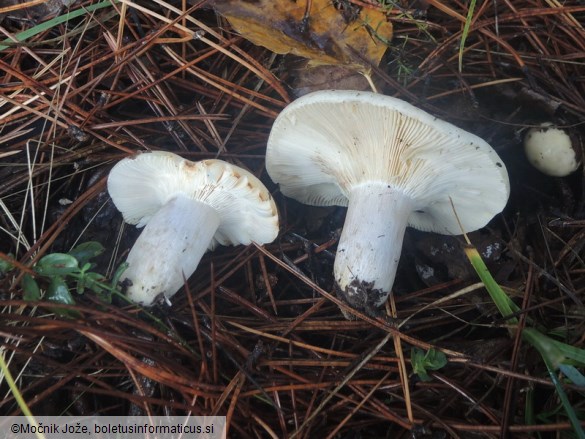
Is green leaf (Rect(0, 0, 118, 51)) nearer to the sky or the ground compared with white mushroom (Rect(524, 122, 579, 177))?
nearer to the sky

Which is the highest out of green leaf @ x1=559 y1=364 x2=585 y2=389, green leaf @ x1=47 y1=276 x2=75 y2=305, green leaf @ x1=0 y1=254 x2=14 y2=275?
green leaf @ x1=0 y1=254 x2=14 y2=275

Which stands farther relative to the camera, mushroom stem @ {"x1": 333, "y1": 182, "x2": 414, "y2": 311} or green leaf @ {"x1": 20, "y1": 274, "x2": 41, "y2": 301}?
mushroom stem @ {"x1": 333, "y1": 182, "x2": 414, "y2": 311}

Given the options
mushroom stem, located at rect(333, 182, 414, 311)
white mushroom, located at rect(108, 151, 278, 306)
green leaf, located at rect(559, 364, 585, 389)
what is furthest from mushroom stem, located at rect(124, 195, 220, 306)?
green leaf, located at rect(559, 364, 585, 389)

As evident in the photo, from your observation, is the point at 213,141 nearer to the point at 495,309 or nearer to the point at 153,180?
the point at 153,180

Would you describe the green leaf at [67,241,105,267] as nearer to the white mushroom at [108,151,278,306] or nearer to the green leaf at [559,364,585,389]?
the white mushroom at [108,151,278,306]

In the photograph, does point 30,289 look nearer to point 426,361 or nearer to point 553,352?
point 426,361
